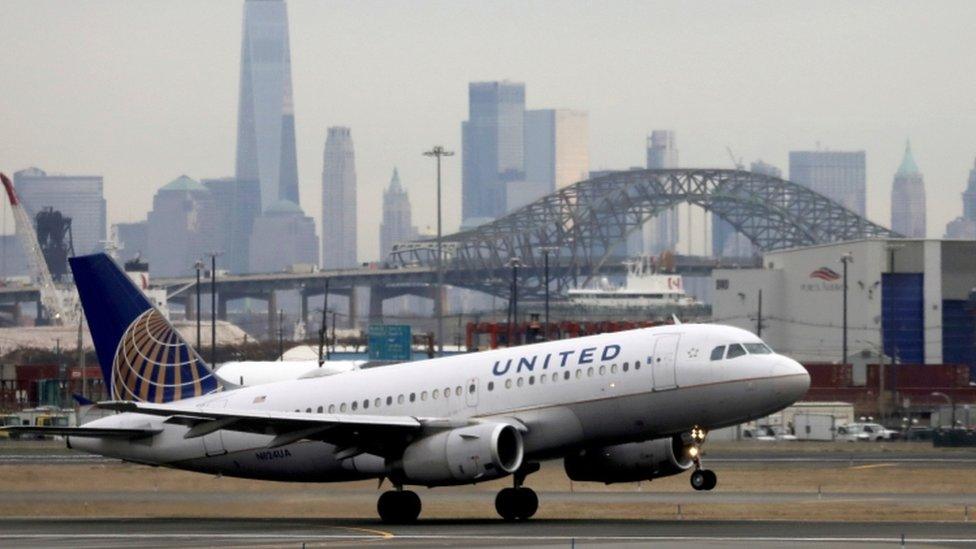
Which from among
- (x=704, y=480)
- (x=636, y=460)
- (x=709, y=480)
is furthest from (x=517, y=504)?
(x=709, y=480)

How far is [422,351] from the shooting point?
178 metres

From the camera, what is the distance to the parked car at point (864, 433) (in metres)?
99.0

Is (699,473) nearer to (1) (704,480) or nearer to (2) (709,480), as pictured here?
(1) (704,480)

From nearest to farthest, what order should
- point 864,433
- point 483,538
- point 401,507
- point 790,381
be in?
1. point 483,538
2. point 790,381
3. point 401,507
4. point 864,433

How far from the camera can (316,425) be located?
4434 cm

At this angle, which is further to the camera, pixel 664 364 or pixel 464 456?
pixel 664 364

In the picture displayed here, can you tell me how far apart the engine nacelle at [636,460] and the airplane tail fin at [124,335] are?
1123 cm

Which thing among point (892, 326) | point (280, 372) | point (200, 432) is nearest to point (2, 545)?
point (200, 432)

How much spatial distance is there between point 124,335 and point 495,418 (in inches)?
426

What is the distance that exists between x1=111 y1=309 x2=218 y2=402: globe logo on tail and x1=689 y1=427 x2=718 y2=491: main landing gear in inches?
529

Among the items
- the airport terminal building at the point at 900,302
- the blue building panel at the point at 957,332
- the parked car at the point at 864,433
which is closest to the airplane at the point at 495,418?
the parked car at the point at 864,433

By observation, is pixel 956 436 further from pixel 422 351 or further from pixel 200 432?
pixel 422 351

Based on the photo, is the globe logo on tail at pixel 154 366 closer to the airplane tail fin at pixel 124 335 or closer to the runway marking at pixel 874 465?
the airplane tail fin at pixel 124 335

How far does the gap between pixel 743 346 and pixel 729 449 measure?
43337 mm
